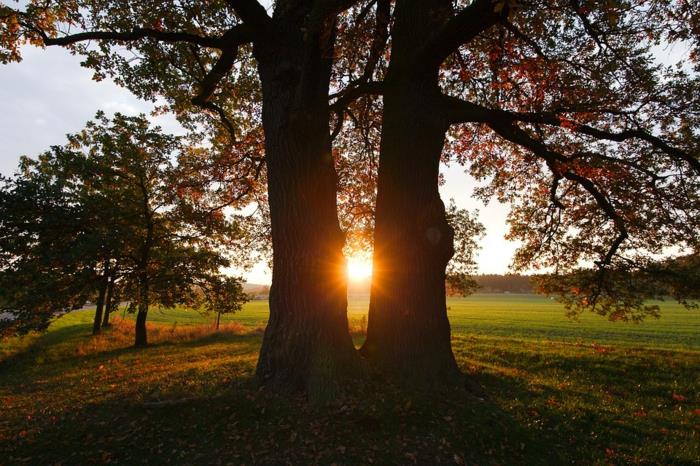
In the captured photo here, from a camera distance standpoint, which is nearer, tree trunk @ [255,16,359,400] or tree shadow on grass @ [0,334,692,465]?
tree shadow on grass @ [0,334,692,465]

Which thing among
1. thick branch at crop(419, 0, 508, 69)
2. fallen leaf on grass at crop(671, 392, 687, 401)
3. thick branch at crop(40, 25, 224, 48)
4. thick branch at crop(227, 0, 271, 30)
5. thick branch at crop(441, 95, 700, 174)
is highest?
thick branch at crop(227, 0, 271, 30)

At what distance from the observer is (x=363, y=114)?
1117 centimetres

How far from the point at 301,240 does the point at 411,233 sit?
1.96m

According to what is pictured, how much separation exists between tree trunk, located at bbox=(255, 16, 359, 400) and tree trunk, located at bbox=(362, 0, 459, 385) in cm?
82

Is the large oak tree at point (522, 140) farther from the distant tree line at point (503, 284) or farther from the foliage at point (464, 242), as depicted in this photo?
the distant tree line at point (503, 284)

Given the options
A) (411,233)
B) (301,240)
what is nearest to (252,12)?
(301,240)

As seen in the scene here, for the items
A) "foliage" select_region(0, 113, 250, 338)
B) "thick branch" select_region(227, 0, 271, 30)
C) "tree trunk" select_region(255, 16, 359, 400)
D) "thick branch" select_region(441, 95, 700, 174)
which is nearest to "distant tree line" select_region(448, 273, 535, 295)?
"foliage" select_region(0, 113, 250, 338)

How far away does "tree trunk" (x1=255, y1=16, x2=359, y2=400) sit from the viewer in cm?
583

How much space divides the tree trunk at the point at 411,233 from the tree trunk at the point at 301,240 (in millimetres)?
816

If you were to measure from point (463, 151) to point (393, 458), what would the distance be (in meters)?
9.60

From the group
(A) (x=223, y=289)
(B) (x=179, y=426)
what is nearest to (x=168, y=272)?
(A) (x=223, y=289)

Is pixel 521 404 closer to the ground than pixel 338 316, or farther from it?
closer to the ground

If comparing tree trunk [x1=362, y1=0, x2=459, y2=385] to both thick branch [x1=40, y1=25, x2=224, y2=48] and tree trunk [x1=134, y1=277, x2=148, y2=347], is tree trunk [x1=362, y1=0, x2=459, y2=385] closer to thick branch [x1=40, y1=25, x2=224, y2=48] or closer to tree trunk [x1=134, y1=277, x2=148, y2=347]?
thick branch [x1=40, y1=25, x2=224, y2=48]

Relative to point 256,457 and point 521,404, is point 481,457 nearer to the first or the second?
point 521,404
